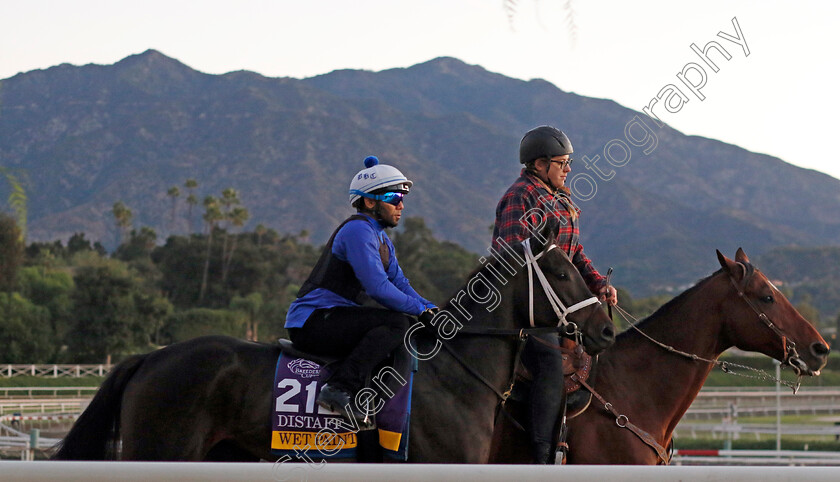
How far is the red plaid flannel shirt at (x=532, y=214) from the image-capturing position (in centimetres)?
609

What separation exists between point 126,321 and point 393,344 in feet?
150

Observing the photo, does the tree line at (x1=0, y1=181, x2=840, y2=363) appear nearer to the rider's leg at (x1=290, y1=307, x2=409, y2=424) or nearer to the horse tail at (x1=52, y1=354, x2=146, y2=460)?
the rider's leg at (x1=290, y1=307, x2=409, y2=424)

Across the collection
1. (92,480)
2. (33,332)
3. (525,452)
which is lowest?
(33,332)

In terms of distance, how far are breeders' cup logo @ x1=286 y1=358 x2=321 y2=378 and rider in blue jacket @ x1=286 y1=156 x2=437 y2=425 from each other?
0.11 m

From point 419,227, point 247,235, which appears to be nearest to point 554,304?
point 419,227

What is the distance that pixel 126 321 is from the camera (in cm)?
4800

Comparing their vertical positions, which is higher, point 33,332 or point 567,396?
point 567,396

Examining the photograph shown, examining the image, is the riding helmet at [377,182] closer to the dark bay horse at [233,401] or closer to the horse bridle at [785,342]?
the dark bay horse at [233,401]

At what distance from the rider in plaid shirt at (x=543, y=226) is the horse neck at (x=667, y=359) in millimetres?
430

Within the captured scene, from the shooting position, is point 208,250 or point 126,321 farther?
point 208,250

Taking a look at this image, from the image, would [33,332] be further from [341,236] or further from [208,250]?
[341,236]

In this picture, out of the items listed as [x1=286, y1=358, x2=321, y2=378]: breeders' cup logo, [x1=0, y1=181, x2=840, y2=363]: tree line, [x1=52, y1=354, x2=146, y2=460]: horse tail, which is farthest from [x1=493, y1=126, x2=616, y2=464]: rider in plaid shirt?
[x1=0, y1=181, x2=840, y2=363]: tree line

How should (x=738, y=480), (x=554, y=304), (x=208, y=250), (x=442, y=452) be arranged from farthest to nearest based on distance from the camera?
1. (x=208, y=250)
2. (x=554, y=304)
3. (x=442, y=452)
4. (x=738, y=480)

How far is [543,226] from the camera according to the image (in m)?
5.66
